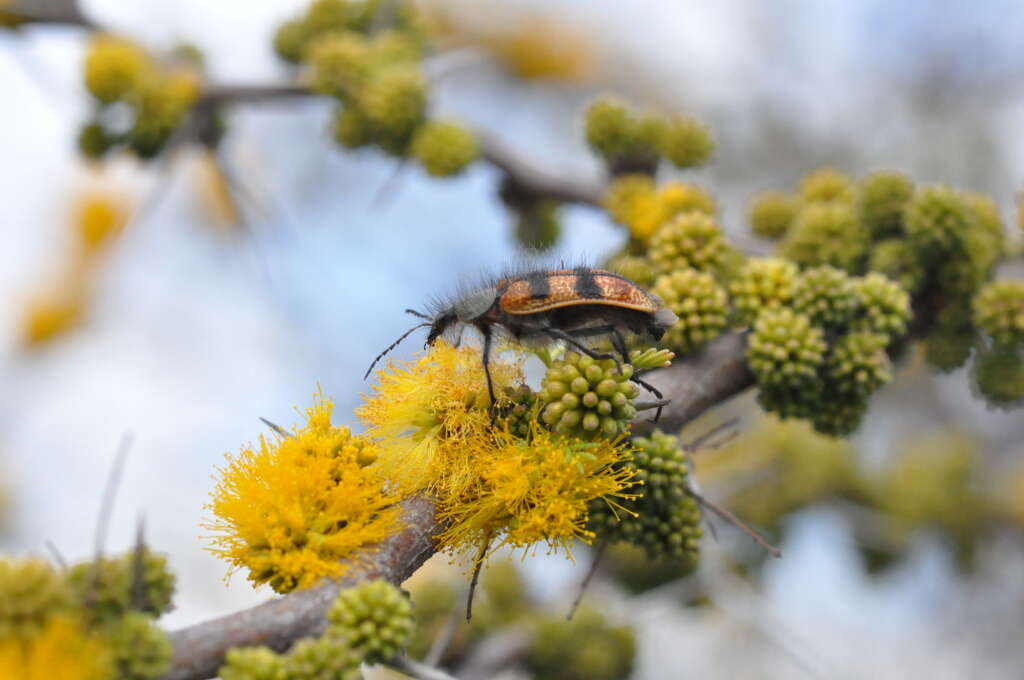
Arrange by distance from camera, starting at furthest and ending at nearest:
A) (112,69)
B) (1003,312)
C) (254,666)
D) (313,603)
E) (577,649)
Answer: (112,69) → (577,649) → (1003,312) → (313,603) → (254,666)

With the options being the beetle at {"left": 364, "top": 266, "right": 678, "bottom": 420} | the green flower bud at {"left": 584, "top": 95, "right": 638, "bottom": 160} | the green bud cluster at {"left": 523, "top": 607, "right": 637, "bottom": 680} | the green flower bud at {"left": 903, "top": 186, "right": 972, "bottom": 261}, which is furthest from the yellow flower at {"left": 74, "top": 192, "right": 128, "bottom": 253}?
the green flower bud at {"left": 903, "top": 186, "right": 972, "bottom": 261}

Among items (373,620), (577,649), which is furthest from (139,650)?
(577,649)

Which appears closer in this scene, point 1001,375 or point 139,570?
point 139,570

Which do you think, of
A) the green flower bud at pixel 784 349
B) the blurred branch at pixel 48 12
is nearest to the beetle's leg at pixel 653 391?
the green flower bud at pixel 784 349

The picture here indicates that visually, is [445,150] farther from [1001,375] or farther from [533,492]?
[1001,375]

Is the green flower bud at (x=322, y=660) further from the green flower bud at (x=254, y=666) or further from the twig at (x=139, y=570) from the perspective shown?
the twig at (x=139, y=570)

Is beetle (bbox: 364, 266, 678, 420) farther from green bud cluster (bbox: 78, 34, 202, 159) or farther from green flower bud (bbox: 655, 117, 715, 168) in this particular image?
green bud cluster (bbox: 78, 34, 202, 159)
